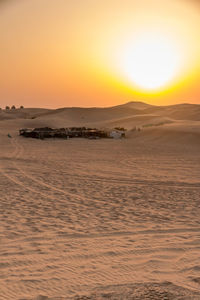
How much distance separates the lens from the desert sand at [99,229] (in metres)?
4.82

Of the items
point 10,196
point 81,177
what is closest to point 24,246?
point 10,196

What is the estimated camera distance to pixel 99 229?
287 inches

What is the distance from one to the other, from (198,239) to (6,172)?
881cm

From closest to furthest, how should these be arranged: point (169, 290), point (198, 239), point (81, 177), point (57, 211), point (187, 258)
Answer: point (169, 290), point (187, 258), point (198, 239), point (57, 211), point (81, 177)

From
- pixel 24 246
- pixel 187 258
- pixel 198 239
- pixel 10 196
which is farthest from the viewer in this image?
pixel 10 196

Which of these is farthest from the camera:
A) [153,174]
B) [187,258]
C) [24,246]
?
[153,174]

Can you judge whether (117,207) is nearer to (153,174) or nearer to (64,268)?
(64,268)

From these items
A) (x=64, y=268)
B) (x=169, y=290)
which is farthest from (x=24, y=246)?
(x=169, y=290)

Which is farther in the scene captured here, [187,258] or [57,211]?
[57,211]

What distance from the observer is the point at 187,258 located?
5.85 metres

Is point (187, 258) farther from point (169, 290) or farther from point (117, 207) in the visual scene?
point (117, 207)

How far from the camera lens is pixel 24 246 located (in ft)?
20.5

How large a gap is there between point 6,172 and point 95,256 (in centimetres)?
867

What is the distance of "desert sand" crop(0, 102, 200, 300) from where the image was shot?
190 inches
